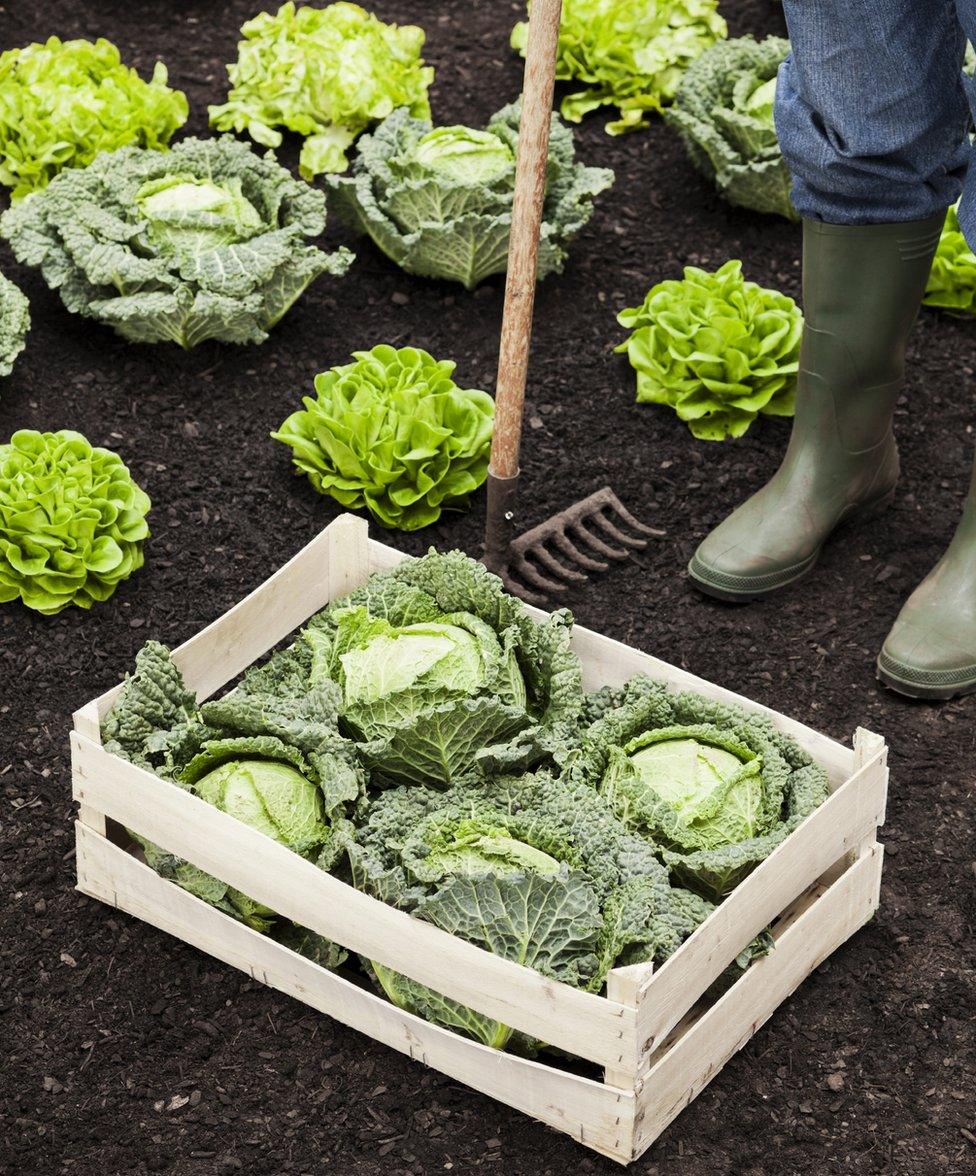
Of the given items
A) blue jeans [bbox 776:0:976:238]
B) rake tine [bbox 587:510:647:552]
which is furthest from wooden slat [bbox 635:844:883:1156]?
blue jeans [bbox 776:0:976:238]

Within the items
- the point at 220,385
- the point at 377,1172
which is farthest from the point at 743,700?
the point at 220,385

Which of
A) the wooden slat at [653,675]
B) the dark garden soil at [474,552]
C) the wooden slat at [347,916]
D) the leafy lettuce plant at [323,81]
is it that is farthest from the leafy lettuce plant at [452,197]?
the wooden slat at [347,916]

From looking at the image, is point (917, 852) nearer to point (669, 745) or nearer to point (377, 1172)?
point (669, 745)

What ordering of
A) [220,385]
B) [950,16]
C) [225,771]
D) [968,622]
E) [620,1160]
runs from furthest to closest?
[220,385], [968,622], [950,16], [225,771], [620,1160]

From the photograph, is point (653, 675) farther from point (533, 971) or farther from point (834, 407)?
point (834, 407)

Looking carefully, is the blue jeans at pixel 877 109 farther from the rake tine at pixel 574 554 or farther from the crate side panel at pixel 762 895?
the crate side panel at pixel 762 895

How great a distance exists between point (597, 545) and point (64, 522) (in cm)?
135

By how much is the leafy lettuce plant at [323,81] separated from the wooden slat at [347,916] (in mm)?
2996

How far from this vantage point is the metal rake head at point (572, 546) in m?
4.04

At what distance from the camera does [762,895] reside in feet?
9.43

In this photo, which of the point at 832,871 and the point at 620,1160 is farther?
the point at 832,871

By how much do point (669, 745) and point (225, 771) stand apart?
88cm

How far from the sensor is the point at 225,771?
10.2 feet

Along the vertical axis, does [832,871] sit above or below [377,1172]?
above
